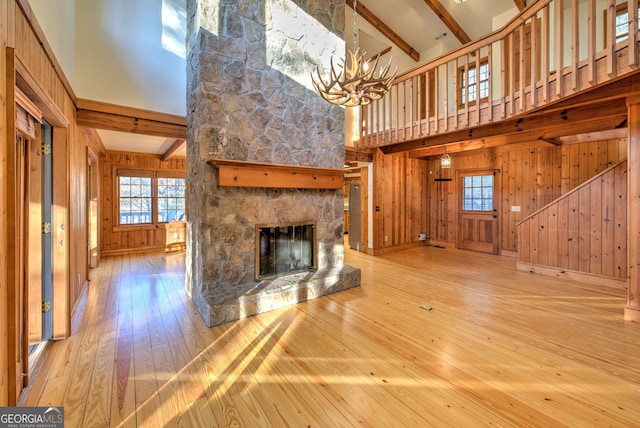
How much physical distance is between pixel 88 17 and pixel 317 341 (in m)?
4.42

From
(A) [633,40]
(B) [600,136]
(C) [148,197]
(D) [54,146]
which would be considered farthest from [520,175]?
(C) [148,197]

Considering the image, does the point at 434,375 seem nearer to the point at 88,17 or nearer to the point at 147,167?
the point at 88,17

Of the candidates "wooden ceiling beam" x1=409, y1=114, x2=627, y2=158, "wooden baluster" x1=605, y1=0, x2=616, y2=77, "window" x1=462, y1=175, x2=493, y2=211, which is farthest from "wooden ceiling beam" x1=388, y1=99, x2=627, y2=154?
"window" x1=462, y1=175, x2=493, y2=211

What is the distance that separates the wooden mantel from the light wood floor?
1.55m

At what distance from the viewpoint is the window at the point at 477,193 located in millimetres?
6590

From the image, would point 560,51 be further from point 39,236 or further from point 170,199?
point 170,199

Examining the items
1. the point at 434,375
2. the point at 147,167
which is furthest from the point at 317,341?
the point at 147,167

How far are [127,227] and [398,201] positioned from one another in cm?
650

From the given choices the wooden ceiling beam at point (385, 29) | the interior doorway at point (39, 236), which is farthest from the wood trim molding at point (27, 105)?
A: the wooden ceiling beam at point (385, 29)

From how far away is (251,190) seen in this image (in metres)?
3.50

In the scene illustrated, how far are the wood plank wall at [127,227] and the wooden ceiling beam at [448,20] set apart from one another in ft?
22.9

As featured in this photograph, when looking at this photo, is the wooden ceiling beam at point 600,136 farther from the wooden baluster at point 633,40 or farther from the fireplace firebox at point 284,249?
the fireplace firebox at point 284,249

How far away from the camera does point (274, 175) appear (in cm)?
350

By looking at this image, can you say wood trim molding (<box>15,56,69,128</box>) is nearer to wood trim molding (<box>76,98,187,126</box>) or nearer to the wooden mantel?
wood trim molding (<box>76,98,187,126</box>)
